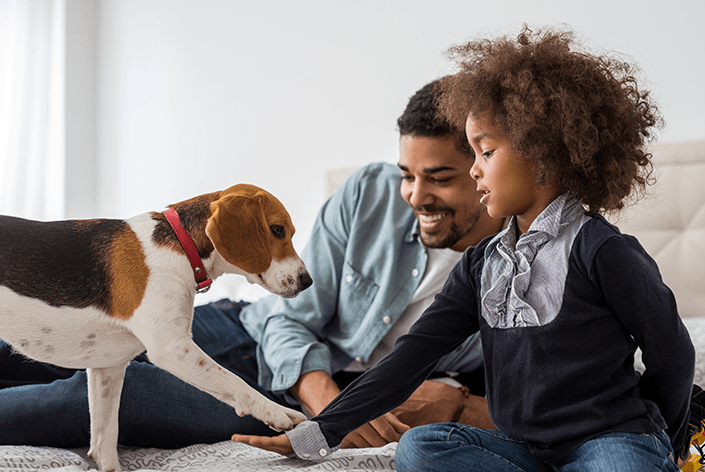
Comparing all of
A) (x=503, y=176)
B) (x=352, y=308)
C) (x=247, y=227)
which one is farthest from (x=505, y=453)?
(x=352, y=308)

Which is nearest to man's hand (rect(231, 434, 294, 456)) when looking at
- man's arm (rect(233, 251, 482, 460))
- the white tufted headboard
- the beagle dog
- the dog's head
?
man's arm (rect(233, 251, 482, 460))

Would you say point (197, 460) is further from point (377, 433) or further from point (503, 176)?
point (503, 176)

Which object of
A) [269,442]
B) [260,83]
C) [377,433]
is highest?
[260,83]

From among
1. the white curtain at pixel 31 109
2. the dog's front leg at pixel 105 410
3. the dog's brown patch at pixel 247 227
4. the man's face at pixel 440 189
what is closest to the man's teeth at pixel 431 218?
the man's face at pixel 440 189

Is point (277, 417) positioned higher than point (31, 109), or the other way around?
point (31, 109)

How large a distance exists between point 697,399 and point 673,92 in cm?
116

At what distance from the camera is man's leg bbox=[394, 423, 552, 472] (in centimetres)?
80

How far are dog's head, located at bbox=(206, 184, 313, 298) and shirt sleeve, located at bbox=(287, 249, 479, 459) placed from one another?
0.27m

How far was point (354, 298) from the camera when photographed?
1368mm

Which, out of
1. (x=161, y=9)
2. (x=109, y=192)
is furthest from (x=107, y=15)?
(x=109, y=192)

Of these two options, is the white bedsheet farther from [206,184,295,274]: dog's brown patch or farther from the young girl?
[206,184,295,274]: dog's brown patch

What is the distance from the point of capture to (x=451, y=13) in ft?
6.75

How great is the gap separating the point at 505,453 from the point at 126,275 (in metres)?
0.58

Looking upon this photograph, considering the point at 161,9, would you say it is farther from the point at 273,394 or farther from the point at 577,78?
the point at 577,78
